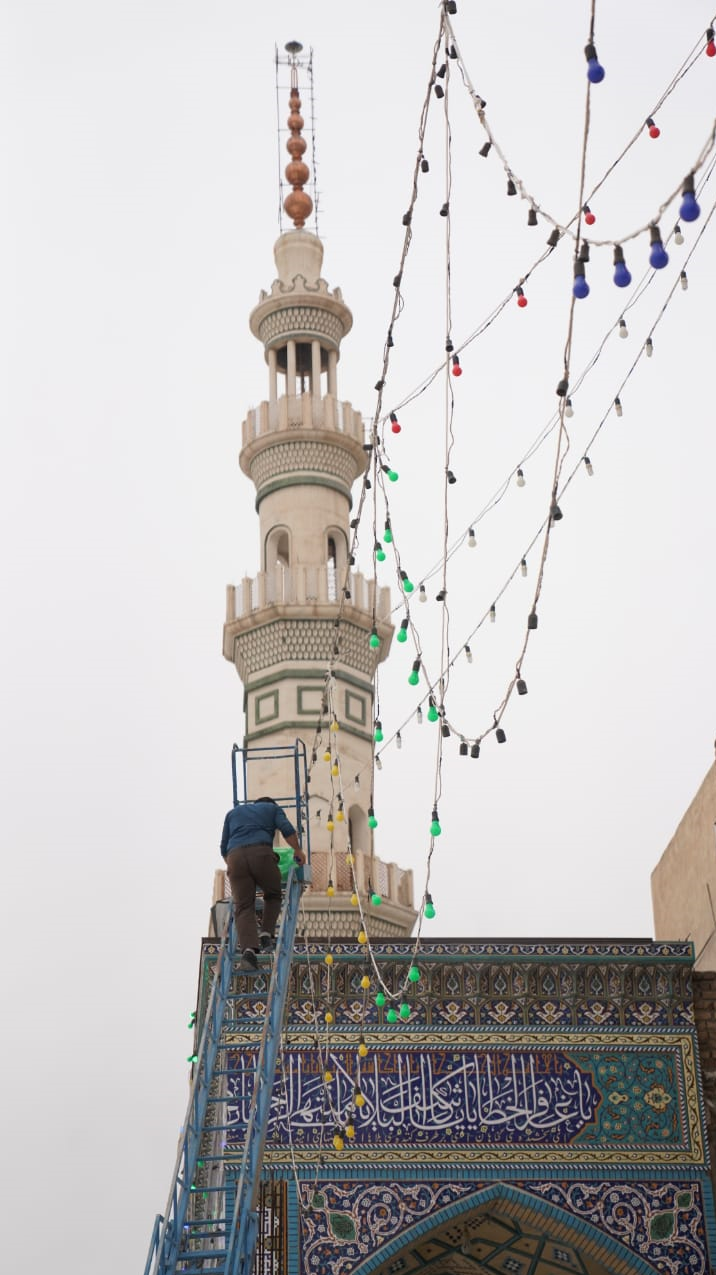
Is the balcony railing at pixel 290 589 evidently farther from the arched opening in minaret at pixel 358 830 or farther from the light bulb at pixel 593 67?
the light bulb at pixel 593 67

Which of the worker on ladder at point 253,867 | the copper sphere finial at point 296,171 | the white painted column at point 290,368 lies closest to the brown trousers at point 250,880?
the worker on ladder at point 253,867

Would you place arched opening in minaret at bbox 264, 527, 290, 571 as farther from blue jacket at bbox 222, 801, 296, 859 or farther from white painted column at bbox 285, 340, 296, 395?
blue jacket at bbox 222, 801, 296, 859

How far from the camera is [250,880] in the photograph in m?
8.73

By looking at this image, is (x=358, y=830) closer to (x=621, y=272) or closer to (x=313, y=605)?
(x=313, y=605)

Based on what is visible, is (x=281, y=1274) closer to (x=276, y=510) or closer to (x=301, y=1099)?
(x=301, y=1099)

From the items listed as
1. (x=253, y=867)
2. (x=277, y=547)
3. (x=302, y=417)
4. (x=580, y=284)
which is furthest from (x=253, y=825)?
(x=302, y=417)

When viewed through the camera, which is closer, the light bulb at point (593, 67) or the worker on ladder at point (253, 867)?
the light bulb at point (593, 67)

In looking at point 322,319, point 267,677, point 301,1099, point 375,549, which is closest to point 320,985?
point 301,1099

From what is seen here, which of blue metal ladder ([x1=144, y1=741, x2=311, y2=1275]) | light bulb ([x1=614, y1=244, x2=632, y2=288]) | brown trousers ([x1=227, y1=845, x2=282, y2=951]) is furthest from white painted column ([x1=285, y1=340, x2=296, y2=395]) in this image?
light bulb ([x1=614, y1=244, x2=632, y2=288])

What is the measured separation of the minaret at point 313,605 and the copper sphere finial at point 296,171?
102cm

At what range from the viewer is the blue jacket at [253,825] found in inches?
348

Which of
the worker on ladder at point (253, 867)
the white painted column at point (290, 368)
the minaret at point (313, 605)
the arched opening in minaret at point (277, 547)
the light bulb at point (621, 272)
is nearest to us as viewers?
the light bulb at point (621, 272)

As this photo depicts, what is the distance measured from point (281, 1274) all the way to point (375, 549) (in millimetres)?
3788

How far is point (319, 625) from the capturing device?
58.1 feet
